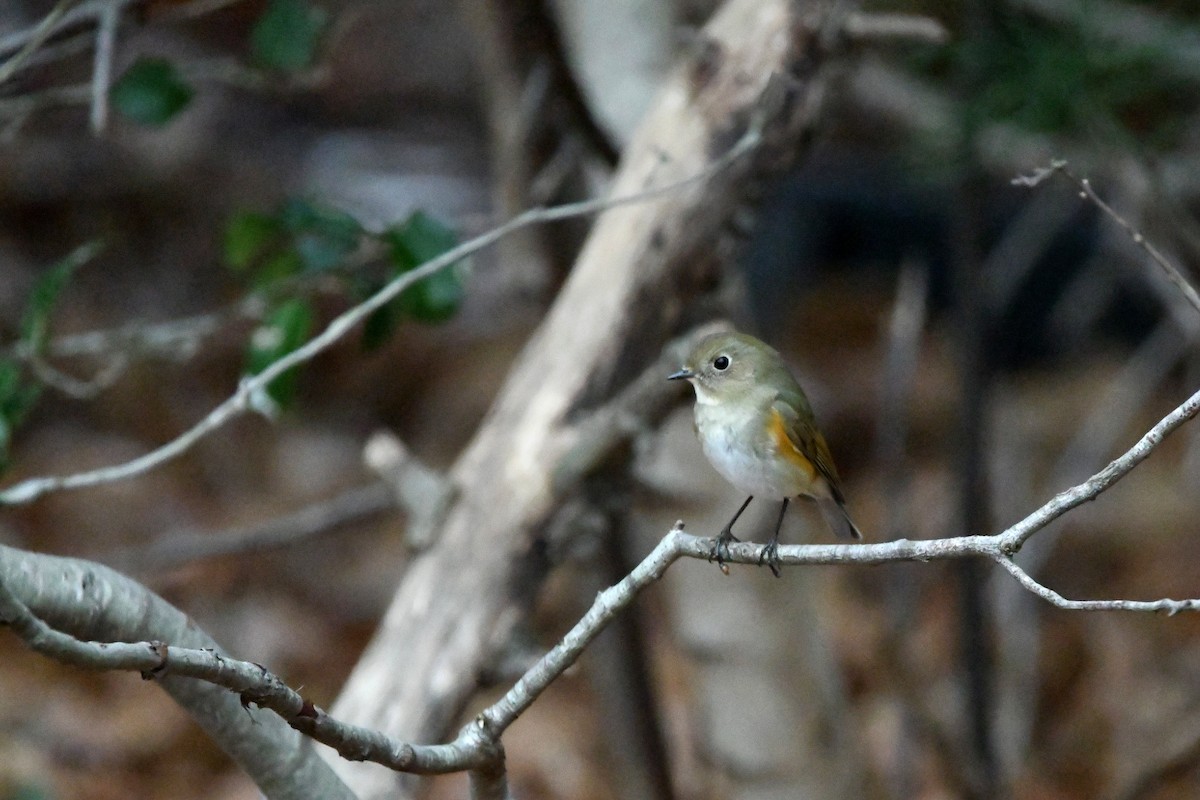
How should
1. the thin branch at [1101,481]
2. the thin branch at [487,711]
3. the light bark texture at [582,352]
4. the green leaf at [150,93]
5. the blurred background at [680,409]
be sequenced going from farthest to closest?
the blurred background at [680,409] < the green leaf at [150,93] < the light bark texture at [582,352] < the thin branch at [1101,481] < the thin branch at [487,711]

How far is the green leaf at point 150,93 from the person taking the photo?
2707 millimetres

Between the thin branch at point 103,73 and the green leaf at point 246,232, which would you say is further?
the green leaf at point 246,232

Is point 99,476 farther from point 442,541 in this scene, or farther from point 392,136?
point 392,136

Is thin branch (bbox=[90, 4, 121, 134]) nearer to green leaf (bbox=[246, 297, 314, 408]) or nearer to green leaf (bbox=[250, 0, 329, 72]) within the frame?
green leaf (bbox=[250, 0, 329, 72])

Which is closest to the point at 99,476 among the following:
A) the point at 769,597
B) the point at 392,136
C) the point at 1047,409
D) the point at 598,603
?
the point at 598,603

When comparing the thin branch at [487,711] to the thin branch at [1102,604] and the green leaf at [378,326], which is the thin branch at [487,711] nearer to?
the thin branch at [1102,604]

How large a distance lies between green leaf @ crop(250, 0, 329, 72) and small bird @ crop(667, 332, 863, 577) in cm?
114

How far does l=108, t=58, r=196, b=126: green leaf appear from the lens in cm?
271

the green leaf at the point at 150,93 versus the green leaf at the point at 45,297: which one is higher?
the green leaf at the point at 150,93

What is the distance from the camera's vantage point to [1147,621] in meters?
5.21

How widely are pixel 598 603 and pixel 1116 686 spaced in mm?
4215

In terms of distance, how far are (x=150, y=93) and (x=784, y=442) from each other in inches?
62.0

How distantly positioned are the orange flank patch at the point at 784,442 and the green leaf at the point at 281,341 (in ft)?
3.35

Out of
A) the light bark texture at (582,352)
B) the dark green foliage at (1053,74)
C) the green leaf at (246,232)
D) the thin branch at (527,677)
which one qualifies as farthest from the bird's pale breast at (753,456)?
the dark green foliage at (1053,74)
